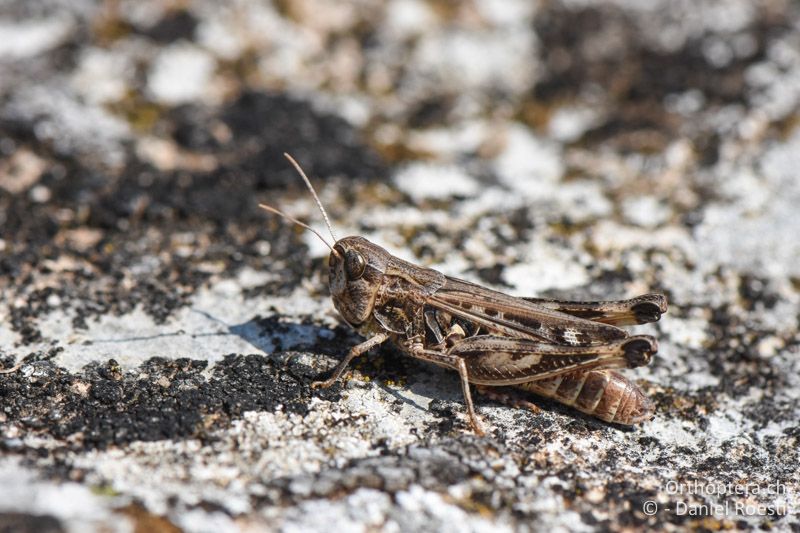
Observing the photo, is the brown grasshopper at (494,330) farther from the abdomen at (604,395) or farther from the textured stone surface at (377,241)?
the textured stone surface at (377,241)

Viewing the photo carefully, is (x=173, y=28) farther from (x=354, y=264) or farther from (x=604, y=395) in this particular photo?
(x=604, y=395)

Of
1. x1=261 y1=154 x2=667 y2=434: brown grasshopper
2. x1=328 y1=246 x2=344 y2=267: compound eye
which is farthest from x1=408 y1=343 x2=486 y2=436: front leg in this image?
x1=328 y1=246 x2=344 y2=267: compound eye

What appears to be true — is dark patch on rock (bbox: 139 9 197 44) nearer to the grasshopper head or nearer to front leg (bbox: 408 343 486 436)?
the grasshopper head

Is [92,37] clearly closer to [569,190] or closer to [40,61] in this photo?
[40,61]

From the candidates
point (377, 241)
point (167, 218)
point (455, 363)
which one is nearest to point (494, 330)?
point (455, 363)

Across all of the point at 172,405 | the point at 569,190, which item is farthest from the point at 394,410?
the point at 569,190

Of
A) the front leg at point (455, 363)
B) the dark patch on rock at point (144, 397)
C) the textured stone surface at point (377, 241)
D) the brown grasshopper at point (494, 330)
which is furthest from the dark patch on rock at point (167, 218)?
the front leg at point (455, 363)

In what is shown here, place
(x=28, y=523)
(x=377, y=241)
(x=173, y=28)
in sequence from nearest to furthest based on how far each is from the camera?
(x=28, y=523), (x=377, y=241), (x=173, y=28)
